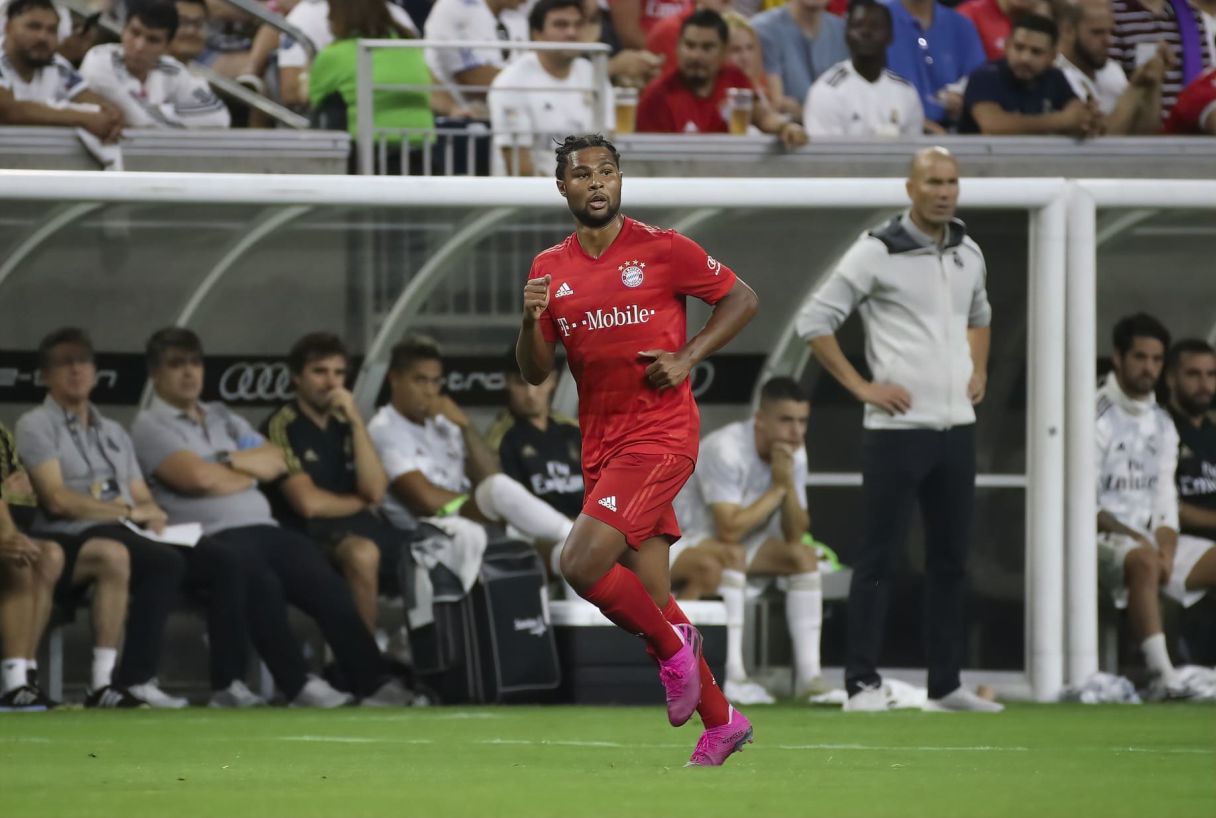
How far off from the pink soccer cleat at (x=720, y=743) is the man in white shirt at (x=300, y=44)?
654cm

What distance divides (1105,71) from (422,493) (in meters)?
5.10

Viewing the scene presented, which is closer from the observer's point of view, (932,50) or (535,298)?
(535,298)

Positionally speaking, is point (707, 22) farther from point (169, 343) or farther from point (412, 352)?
point (169, 343)

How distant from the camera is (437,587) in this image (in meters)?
9.59

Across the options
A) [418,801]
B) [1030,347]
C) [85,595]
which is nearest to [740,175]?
[1030,347]

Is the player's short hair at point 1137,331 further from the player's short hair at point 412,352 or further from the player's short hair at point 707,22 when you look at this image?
the player's short hair at point 412,352

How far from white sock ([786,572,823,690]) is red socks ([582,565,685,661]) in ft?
12.9

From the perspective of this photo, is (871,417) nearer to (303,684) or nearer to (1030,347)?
(1030,347)

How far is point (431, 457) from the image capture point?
10320 mm

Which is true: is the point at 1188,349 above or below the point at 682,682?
above

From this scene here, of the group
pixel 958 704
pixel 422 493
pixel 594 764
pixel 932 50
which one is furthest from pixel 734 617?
pixel 932 50

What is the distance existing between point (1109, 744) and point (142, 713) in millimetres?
4007

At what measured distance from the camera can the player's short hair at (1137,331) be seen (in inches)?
412

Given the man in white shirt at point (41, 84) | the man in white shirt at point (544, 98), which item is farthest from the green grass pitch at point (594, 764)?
the man in white shirt at point (544, 98)
